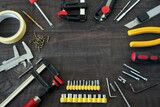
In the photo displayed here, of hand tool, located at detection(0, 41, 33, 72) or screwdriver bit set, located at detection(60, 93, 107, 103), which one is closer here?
screwdriver bit set, located at detection(60, 93, 107, 103)

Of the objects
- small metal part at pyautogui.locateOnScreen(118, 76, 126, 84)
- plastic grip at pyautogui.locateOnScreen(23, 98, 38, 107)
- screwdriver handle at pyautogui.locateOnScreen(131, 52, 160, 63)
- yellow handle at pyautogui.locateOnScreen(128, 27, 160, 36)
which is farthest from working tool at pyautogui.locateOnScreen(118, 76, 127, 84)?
plastic grip at pyautogui.locateOnScreen(23, 98, 38, 107)

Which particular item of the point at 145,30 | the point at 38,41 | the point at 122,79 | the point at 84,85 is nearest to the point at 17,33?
the point at 38,41

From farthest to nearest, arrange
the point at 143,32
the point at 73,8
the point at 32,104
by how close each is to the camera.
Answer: the point at 73,8 < the point at 143,32 < the point at 32,104

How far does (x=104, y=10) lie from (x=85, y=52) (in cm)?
33

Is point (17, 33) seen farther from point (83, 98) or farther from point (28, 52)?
point (83, 98)

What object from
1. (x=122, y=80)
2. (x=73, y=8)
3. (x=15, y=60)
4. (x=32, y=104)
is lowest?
(x=32, y=104)

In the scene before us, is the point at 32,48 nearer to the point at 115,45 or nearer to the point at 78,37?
the point at 78,37

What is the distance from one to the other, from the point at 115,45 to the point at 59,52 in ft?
1.33

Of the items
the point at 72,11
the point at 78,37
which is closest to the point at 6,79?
the point at 78,37

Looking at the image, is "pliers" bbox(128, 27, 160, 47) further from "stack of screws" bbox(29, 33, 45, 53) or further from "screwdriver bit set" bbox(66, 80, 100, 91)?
"stack of screws" bbox(29, 33, 45, 53)

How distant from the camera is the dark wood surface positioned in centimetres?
83

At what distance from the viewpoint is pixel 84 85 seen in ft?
2.79

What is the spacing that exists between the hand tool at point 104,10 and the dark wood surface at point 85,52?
4 cm

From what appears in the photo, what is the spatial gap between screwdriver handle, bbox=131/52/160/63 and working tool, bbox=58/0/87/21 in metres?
0.44
